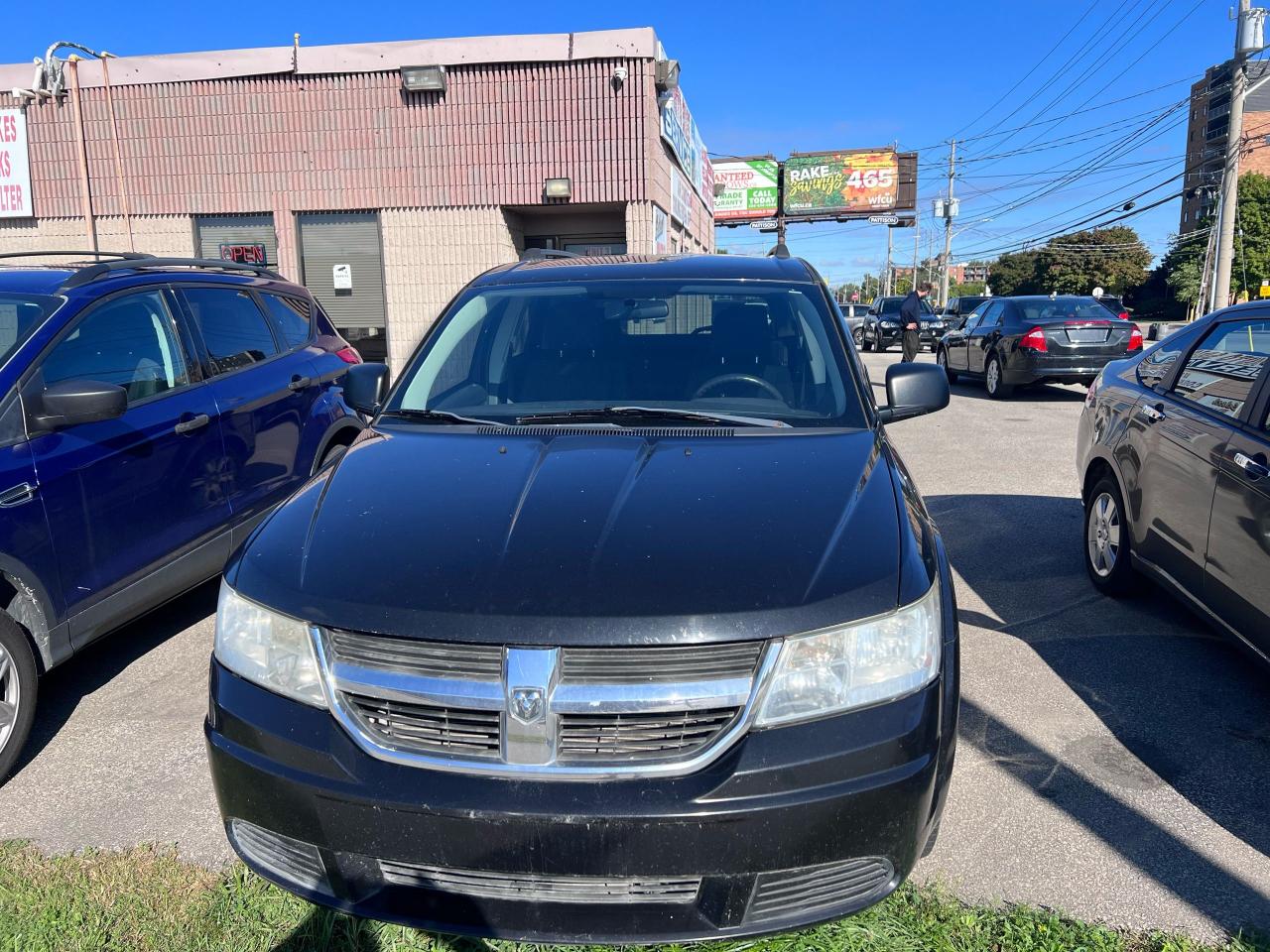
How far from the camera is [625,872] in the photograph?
1899 millimetres

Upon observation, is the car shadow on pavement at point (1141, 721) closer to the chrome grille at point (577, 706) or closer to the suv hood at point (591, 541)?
the suv hood at point (591, 541)

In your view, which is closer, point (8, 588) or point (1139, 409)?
point (8, 588)

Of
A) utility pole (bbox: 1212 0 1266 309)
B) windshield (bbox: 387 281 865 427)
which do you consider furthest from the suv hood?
→ utility pole (bbox: 1212 0 1266 309)

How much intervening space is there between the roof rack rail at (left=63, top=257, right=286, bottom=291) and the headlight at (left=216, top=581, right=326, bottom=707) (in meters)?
2.65

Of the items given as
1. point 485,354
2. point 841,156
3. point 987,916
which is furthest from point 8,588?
point 841,156

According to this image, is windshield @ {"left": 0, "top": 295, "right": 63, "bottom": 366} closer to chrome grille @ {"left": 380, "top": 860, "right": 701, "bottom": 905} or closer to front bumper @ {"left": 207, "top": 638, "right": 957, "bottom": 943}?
front bumper @ {"left": 207, "top": 638, "right": 957, "bottom": 943}

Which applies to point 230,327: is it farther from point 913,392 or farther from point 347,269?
point 347,269

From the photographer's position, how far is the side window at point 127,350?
397 cm

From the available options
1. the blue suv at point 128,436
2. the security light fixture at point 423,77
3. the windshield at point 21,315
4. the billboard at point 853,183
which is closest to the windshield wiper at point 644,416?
the blue suv at point 128,436

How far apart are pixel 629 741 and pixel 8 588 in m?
2.80

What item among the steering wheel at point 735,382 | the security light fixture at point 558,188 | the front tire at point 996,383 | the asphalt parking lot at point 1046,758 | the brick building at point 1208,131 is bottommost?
the asphalt parking lot at point 1046,758

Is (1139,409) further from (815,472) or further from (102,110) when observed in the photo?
(102,110)

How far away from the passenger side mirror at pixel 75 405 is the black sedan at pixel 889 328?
984 inches

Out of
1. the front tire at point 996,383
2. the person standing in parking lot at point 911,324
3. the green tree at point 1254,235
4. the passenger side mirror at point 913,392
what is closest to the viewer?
the passenger side mirror at point 913,392
